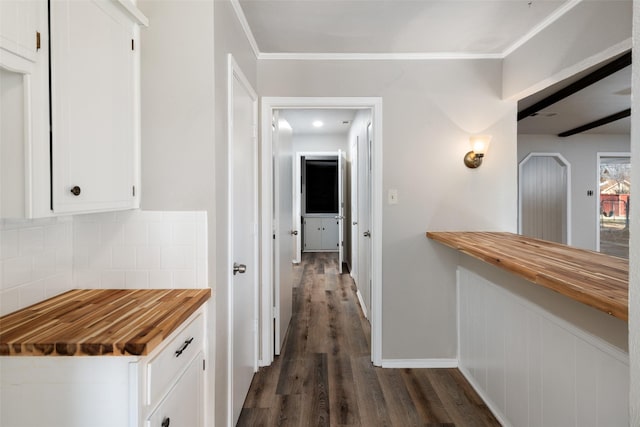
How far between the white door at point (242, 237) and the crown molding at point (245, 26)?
0.33 metres

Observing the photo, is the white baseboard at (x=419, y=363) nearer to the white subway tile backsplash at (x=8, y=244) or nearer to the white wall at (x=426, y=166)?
the white wall at (x=426, y=166)

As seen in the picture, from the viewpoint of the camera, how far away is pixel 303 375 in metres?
2.39

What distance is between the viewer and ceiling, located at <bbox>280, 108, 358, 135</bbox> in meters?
4.46

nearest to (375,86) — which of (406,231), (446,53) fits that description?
(446,53)

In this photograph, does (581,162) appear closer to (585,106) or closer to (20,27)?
(585,106)

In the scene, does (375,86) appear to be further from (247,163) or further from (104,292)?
(104,292)

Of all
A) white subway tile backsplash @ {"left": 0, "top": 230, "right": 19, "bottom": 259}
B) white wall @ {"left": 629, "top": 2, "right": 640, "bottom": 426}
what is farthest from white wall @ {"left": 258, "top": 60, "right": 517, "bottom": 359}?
white wall @ {"left": 629, "top": 2, "right": 640, "bottom": 426}

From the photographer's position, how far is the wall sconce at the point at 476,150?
2.41 meters

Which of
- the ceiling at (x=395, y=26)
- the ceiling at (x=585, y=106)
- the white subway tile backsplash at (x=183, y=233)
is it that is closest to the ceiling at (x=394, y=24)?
the ceiling at (x=395, y=26)

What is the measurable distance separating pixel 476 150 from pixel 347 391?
1945 millimetres

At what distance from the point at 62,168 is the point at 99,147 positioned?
180mm

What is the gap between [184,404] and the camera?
1224mm

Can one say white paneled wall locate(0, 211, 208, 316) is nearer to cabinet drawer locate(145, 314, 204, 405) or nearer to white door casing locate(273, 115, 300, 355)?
cabinet drawer locate(145, 314, 204, 405)

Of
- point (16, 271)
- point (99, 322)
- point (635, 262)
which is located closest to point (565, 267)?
point (635, 262)
